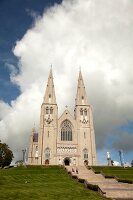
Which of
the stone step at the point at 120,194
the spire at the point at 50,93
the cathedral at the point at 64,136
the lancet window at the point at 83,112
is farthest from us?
the spire at the point at 50,93

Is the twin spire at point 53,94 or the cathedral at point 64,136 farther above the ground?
the twin spire at point 53,94

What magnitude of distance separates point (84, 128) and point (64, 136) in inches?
254

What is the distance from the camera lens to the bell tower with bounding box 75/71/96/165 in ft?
220

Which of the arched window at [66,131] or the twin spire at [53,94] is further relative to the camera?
the twin spire at [53,94]

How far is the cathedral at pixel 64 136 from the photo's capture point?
66062mm

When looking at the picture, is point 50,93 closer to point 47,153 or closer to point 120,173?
point 47,153

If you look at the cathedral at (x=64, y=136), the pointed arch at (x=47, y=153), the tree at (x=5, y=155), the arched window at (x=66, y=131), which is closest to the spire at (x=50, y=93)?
the cathedral at (x=64, y=136)

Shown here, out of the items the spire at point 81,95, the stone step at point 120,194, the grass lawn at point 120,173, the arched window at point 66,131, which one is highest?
the spire at point 81,95

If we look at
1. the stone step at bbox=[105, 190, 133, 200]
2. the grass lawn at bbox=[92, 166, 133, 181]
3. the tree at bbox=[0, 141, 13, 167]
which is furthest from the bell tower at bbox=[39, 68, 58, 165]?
the stone step at bbox=[105, 190, 133, 200]

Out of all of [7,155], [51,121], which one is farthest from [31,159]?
[51,121]

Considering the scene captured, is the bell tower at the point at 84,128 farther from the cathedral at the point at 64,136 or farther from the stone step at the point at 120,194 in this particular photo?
the stone step at the point at 120,194

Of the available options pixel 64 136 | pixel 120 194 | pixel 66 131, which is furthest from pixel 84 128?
pixel 120 194

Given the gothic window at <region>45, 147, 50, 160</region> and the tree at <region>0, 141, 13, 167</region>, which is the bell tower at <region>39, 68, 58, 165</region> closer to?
the gothic window at <region>45, 147, 50, 160</region>

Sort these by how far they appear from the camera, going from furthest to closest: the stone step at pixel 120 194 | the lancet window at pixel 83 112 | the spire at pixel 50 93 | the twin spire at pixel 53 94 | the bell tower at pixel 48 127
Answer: the twin spire at pixel 53 94
the spire at pixel 50 93
the lancet window at pixel 83 112
the bell tower at pixel 48 127
the stone step at pixel 120 194
